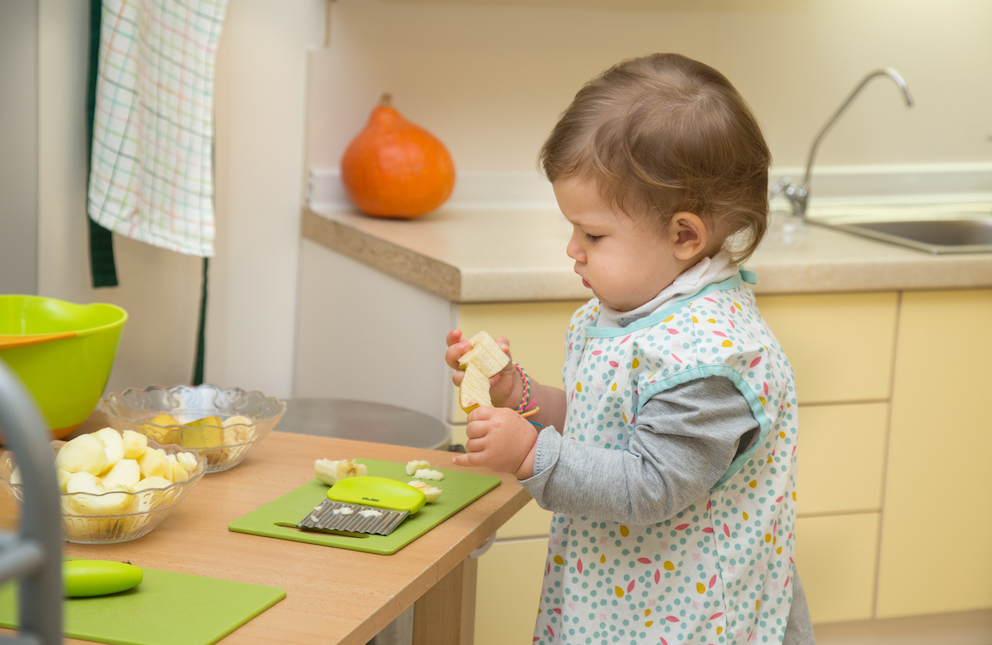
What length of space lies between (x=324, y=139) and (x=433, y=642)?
121 cm

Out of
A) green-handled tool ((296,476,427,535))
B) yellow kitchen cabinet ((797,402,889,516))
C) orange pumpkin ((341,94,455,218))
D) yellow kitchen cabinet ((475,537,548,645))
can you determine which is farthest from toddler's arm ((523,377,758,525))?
orange pumpkin ((341,94,455,218))

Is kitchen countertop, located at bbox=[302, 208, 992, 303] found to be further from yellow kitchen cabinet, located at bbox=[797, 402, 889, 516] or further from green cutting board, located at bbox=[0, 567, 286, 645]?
green cutting board, located at bbox=[0, 567, 286, 645]

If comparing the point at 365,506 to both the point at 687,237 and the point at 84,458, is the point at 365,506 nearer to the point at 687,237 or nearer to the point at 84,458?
the point at 84,458

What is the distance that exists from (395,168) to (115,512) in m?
1.18

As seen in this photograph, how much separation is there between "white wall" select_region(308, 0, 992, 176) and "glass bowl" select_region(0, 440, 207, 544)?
1.30 meters

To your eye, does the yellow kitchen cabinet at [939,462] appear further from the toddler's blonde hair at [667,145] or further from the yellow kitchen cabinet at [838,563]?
the toddler's blonde hair at [667,145]

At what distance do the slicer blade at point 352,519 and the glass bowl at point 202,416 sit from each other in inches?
5.5

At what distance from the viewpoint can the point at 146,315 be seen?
1.78 m

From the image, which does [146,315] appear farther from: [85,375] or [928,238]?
[928,238]

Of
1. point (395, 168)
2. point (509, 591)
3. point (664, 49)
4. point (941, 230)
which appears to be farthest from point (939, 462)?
point (395, 168)

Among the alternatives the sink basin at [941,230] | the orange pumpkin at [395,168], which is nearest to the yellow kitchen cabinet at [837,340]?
the sink basin at [941,230]

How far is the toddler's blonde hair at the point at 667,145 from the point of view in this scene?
832 millimetres

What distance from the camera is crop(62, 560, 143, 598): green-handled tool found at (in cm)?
67

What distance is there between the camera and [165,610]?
669 mm
